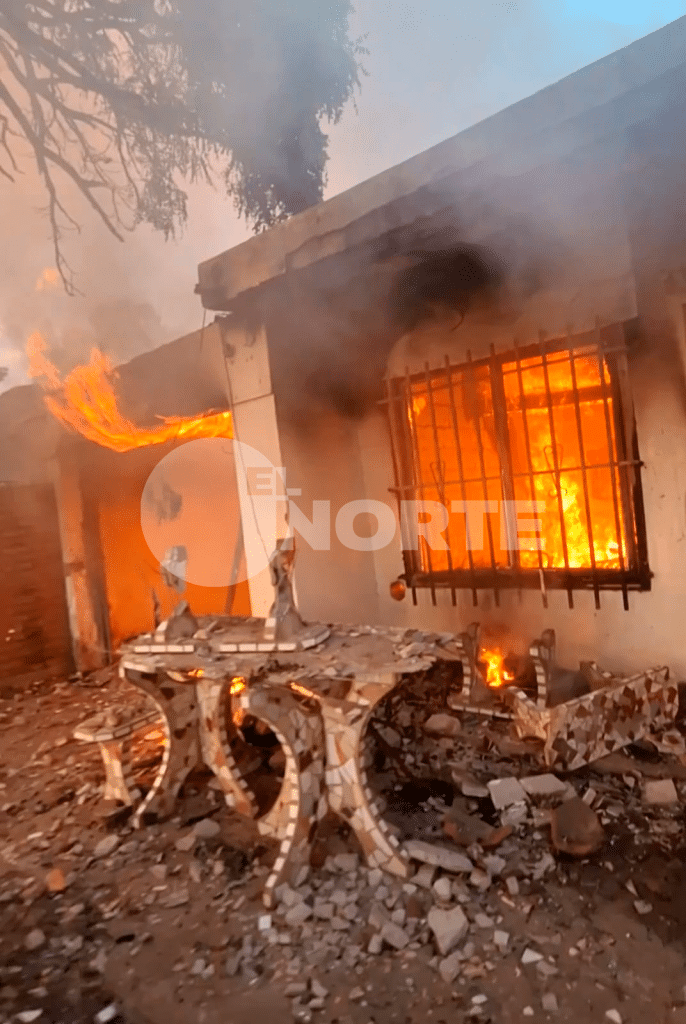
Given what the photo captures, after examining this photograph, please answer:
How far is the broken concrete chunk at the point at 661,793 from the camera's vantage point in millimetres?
3447

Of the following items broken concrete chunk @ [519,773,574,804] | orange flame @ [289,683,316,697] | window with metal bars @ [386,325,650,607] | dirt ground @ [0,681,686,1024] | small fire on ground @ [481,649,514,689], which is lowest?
dirt ground @ [0,681,686,1024]

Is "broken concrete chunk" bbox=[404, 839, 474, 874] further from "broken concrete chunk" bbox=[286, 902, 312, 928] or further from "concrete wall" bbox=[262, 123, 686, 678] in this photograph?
"concrete wall" bbox=[262, 123, 686, 678]

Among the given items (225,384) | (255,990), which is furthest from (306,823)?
(225,384)

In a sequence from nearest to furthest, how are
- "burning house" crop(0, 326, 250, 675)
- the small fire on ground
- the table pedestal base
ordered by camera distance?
the table pedestal base, the small fire on ground, "burning house" crop(0, 326, 250, 675)

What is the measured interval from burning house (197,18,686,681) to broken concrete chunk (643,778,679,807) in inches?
38.3

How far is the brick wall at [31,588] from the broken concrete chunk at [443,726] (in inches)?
211

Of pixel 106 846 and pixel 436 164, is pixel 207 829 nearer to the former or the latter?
pixel 106 846

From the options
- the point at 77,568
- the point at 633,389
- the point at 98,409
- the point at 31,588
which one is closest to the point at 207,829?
the point at 633,389

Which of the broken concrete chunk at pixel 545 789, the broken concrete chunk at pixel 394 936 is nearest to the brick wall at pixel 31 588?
the broken concrete chunk at pixel 545 789

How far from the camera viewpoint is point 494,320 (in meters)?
4.84

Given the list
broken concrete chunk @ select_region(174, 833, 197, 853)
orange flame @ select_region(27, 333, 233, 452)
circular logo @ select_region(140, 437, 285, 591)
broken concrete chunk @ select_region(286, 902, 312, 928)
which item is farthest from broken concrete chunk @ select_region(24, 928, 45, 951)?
circular logo @ select_region(140, 437, 285, 591)

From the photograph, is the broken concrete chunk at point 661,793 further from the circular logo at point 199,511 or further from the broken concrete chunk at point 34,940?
the circular logo at point 199,511

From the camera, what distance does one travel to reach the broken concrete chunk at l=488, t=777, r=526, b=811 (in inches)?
138

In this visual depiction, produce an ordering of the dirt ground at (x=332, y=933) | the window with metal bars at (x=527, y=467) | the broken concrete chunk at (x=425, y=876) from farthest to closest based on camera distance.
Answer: the window with metal bars at (x=527, y=467), the broken concrete chunk at (x=425, y=876), the dirt ground at (x=332, y=933)
